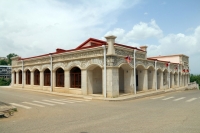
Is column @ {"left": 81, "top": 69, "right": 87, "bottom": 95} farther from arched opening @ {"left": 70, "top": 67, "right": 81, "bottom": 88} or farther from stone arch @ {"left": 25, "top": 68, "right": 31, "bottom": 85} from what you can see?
stone arch @ {"left": 25, "top": 68, "right": 31, "bottom": 85}

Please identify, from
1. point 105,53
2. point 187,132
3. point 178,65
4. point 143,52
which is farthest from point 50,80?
point 178,65

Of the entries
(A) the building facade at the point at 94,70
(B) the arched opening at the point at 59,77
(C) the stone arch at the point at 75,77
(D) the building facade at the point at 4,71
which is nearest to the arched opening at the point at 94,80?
(A) the building facade at the point at 94,70

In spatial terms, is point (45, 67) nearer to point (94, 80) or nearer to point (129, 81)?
point (94, 80)

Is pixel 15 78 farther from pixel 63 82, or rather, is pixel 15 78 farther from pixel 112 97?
pixel 112 97

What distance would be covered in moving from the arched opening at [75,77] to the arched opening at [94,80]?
1618 millimetres

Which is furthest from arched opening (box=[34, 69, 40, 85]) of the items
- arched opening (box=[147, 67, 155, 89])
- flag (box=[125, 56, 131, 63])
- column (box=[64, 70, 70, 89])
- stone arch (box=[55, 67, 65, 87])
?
arched opening (box=[147, 67, 155, 89])

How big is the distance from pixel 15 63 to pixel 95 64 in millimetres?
19309

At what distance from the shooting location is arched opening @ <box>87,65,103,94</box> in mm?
18528

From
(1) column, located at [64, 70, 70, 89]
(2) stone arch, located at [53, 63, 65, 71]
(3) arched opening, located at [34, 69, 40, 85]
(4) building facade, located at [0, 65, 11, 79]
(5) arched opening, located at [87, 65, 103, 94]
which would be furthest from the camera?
(4) building facade, located at [0, 65, 11, 79]

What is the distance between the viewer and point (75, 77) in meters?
20.3

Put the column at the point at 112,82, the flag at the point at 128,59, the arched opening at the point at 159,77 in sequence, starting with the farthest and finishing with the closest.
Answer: the arched opening at the point at 159,77 < the flag at the point at 128,59 < the column at the point at 112,82

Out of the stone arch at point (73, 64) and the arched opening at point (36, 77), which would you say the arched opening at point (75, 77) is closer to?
the stone arch at point (73, 64)

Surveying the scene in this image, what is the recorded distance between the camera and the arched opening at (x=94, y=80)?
18.5 m

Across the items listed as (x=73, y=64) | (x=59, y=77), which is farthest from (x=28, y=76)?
(x=73, y=64)
